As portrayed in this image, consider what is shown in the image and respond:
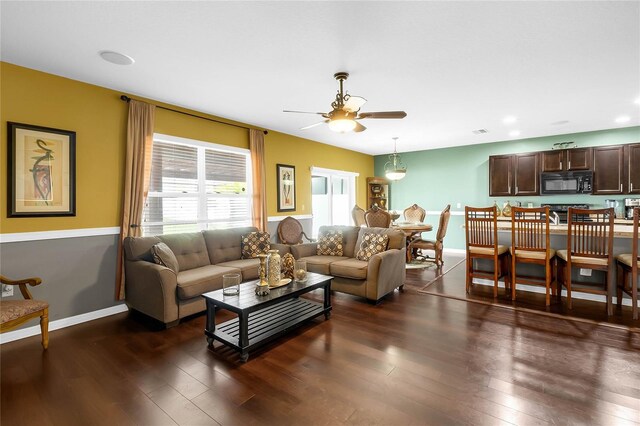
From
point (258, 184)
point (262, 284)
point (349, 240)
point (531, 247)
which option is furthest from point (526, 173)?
point (262, 284)

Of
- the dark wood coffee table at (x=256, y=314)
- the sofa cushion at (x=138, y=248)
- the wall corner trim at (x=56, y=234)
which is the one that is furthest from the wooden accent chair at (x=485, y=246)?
the wall corner trim at (x=56, y=234)

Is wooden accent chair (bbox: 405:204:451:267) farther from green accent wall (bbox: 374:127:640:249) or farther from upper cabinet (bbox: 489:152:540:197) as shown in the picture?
upper cabinet (bbox: 489:152:540:197)

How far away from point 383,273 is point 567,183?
506cm

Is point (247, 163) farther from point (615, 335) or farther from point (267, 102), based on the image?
point (615, 335)

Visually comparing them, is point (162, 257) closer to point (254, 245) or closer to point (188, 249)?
point (188, 249)

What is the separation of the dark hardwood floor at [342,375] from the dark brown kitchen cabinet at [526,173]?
14.1 feet

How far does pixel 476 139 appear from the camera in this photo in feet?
22.2

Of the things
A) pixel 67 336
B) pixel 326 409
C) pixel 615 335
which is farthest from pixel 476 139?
pixel 67 336

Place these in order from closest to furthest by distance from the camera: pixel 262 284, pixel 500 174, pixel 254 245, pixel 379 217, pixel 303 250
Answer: pixel 262 284, pixel 254 245, pixel 303 250, pixel 379 217, pixel 500 174

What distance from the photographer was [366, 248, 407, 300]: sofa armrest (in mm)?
3782

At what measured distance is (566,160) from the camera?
622 cm

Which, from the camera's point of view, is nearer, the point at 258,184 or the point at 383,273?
the point at 383,273

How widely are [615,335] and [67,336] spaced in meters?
5.42

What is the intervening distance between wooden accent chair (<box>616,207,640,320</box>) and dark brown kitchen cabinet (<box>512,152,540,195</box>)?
3.38 metres
